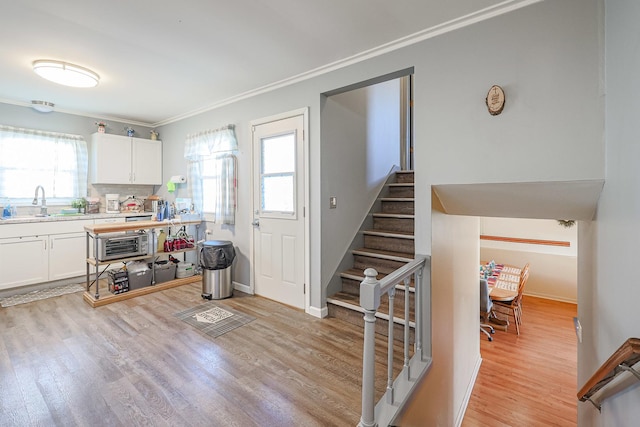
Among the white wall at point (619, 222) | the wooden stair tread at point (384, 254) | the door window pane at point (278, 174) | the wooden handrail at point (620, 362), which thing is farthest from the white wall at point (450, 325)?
the door window pane at point (278, 174)

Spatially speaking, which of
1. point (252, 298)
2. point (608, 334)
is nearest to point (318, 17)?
point (608, 334)

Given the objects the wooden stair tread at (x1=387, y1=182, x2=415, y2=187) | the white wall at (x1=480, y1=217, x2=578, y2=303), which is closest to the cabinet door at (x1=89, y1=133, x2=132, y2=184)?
the wooden stair tread at (x1=387, y1=182, x2=415, y2=187)

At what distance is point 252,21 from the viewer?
2268 mm

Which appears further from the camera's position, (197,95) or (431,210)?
(197,95)

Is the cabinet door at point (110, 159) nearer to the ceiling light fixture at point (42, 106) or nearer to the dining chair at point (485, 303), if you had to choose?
the ceiling light fixture at point (42, 106)

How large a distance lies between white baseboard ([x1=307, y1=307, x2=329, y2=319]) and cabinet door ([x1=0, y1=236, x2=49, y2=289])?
3.70 meters

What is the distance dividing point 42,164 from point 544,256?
29.5 ft

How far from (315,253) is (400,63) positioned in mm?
1991

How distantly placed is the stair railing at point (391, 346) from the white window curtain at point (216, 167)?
106 inches

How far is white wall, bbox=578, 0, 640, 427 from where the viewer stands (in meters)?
1.21

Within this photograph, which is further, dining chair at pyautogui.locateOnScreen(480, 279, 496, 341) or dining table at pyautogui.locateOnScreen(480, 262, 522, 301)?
dining table at pyautogui.locateOnScreen(480, 262, 522, 301)

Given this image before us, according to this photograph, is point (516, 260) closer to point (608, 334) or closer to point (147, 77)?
point (608, 334)

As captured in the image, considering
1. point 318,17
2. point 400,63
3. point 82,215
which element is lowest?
point 82,215

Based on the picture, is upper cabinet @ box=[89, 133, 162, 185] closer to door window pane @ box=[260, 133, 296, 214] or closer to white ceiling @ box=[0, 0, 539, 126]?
white ceiling @ box=[0, 0, 539, 126]
